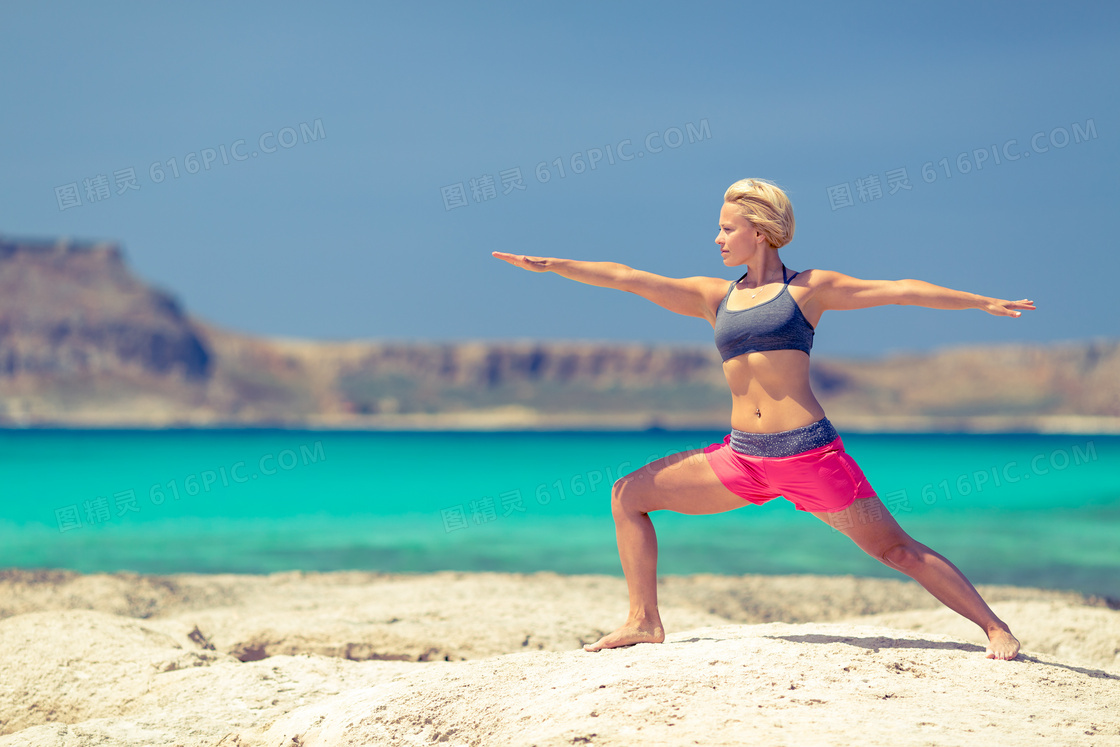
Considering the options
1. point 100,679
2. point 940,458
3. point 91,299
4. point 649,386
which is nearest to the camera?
point 100,679

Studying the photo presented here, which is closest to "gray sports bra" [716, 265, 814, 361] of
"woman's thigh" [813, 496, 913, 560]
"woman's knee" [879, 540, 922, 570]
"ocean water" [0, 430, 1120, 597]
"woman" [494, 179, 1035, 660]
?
"woman" [494, 179, 1035, 660]

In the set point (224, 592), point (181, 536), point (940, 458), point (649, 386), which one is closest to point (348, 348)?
point (649, 386)

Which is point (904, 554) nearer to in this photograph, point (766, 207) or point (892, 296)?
point (892, 296)

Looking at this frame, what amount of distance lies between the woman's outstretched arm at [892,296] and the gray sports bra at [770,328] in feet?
0.38

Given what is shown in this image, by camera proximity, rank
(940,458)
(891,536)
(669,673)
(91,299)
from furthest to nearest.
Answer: (91,299) < (940,458) < (891,536) < (669,673)

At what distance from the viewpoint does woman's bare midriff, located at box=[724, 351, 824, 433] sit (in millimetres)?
3902

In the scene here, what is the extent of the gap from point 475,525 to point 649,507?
48.9 feet

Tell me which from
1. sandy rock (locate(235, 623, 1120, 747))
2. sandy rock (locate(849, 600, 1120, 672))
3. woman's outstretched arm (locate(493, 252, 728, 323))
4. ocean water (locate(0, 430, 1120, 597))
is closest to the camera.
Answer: sandy rock (locate(235, 623, 1120, 747))

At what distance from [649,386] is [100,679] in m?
126

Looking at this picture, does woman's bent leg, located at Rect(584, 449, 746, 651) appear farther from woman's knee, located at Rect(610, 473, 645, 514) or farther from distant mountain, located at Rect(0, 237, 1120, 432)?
distant mountain, located at Rect(0, 237, 1120, 432)

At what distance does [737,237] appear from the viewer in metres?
4.11

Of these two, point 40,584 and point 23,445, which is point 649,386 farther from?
point 40,584

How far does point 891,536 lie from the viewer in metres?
3.95

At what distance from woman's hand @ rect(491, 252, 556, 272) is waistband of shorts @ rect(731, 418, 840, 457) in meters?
1.17
